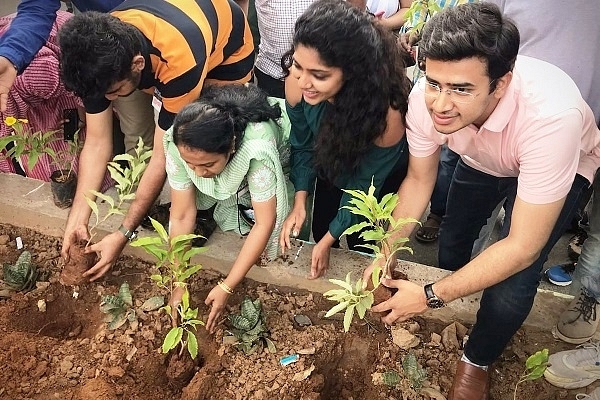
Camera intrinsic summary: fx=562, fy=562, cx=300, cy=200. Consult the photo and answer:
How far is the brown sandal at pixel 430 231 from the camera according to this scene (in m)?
3.44

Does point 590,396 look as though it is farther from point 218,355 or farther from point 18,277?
point 18,277

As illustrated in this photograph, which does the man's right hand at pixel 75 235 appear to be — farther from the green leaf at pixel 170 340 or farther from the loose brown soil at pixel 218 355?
the green leaf at pixel 170 340

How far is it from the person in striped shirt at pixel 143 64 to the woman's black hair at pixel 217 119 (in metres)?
0.20

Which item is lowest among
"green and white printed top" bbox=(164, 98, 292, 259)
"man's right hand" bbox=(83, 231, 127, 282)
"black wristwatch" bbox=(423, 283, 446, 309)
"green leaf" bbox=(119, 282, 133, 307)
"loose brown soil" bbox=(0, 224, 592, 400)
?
"loose brown soil" bbox=(0, 224, 592, 400)

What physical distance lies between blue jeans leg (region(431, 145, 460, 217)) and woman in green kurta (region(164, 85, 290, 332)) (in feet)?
3.20

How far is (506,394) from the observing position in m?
2.29

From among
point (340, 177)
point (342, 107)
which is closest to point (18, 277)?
point (340, 177)

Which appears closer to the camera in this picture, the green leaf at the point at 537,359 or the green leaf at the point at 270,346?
the green leaf at the point at 537,359

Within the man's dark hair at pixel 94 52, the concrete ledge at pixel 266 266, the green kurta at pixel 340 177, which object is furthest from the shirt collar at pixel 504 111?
the man's dark hair at pixel 94 52

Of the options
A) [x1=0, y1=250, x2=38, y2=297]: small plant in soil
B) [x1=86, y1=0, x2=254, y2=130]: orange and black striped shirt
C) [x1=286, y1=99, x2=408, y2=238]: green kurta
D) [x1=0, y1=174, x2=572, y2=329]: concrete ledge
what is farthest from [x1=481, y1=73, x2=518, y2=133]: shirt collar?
[x1=0, y1=250, x2=38, y2=297]: small plant in soil

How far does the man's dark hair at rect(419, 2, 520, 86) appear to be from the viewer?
156 cm

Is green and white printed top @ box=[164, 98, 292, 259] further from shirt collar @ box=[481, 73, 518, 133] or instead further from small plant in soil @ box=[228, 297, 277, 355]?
shirt collar @ box=[481, 73, 518, 133]

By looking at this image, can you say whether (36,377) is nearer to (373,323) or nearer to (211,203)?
(211,203)

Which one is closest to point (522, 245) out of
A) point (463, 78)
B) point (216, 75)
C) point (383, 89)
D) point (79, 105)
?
point (463, 78)
